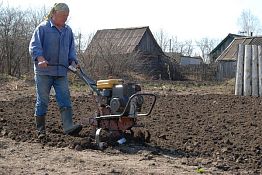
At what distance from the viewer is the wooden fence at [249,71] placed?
14.0 m

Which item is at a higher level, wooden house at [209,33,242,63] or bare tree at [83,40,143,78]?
wooden house at [209,33,242,63]

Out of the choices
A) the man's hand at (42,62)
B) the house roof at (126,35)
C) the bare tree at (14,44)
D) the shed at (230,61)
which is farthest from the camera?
the shed at (230,61)

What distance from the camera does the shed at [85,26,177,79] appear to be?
32.1 metres

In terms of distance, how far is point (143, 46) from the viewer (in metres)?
36.3

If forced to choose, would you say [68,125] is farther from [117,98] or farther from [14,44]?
[14,44]

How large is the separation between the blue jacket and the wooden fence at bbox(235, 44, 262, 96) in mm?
8299

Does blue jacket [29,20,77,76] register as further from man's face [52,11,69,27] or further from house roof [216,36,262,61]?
house roof [216,36,262,61]

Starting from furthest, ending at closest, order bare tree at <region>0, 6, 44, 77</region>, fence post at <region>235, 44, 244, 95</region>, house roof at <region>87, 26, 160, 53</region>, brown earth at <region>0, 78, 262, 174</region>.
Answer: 1. house roof at <region>87, 26, 160, 53</region>
2. bare tree at <region>0, 6, 44, 77</region>
3. fence post at <region>235, 44, 244, 95</region>
4. brown earth at <region>0, 78, 262, 174</region>

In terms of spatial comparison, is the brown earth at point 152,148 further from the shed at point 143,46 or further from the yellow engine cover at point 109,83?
the shed at point 143,46

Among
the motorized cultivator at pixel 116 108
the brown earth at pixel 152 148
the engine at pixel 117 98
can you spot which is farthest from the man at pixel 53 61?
the engine at pixel 117 98

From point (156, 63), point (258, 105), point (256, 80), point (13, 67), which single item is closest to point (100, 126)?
point (258, 105)

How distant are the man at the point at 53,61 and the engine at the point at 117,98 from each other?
0.58 m

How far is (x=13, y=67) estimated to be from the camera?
83.3 ft

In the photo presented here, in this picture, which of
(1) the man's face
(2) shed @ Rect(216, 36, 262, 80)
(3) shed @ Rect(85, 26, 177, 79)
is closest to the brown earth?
(1) the man's face
